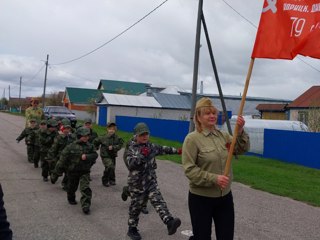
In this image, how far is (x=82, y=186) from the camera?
275 inches

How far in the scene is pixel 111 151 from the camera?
9242 millimetres

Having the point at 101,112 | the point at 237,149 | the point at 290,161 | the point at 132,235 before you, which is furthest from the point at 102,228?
the point at 101,112

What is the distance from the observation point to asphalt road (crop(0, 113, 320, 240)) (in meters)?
5.84

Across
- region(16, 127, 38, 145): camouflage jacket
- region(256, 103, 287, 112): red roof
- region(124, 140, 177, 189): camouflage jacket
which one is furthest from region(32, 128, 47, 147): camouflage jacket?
region(256, 103, 287, 112): red roof

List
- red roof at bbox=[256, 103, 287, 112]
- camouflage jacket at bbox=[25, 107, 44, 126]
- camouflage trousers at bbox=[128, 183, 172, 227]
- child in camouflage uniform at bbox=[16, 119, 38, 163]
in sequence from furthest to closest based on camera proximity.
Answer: red roof at bbox=[256, 103, 287, 112]
camouflage jacket at bbox=[25, 107, 44, 126]
child in camouflage uniform at bbox=[16, 119, 38, 163]
camouflage trousers at bbox=[128, 183, 172, 227]

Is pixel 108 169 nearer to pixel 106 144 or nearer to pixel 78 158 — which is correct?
pixel 106 144

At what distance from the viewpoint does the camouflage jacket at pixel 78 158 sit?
7129mm

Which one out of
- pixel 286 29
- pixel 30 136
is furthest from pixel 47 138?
pixel 286 29

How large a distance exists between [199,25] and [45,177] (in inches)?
289

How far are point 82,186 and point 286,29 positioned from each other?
4206mm

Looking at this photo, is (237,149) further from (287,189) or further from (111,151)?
(287,189)

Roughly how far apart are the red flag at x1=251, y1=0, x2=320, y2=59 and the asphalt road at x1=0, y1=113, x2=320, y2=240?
271 cm

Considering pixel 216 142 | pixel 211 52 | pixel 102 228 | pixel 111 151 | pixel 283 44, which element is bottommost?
pixel 102 228

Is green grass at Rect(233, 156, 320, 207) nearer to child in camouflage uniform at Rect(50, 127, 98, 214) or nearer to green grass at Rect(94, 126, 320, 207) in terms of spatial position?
green grass at Rect(94, 126, 320, 207)
